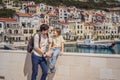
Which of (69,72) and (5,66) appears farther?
(5,66)

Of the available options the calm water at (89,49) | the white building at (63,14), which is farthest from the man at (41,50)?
the calm water at (89,49)

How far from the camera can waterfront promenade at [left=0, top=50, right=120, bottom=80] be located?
403 centimetres

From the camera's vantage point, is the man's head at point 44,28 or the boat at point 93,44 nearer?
the man's head at point 44,28

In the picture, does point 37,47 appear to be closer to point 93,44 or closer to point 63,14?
point 63,14

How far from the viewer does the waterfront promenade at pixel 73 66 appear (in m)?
4.03

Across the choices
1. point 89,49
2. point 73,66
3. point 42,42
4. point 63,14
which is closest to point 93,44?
point 89,49

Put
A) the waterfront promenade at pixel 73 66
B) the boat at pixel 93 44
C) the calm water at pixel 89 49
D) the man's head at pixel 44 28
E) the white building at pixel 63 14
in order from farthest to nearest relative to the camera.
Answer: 1. the boat at pixel 93 44
2. the calm water at pixel 89 49
3. the white building at pixel 63 14
4. the waterfront promenade at pixel 73 66
5. the man's head at pixel 44 28

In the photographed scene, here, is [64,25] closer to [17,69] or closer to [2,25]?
[2,25]

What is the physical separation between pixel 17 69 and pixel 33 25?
633 inches

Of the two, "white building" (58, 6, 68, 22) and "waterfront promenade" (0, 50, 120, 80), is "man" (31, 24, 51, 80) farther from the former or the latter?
"white building" (58, 6, 68, 22)

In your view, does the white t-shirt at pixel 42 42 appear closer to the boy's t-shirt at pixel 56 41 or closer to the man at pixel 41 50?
the man at pixel 41 50

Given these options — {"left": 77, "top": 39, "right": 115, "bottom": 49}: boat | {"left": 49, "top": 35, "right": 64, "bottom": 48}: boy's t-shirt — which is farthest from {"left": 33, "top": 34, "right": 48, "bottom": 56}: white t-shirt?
{"left": 77, "top": 39, "right": 115, "bottom": 49}: boat

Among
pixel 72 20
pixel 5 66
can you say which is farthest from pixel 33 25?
pixel 5 66

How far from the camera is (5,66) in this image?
4.79m
